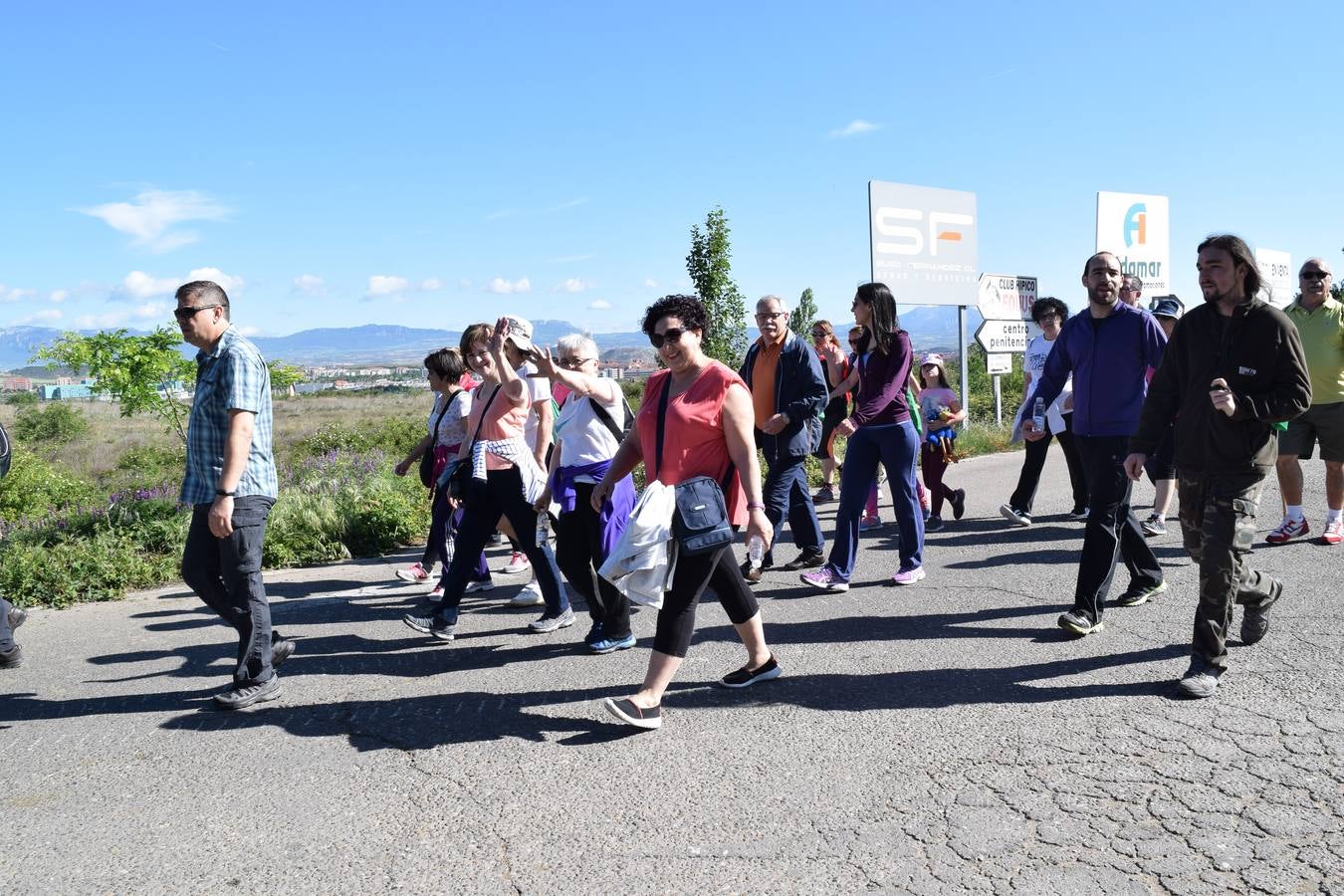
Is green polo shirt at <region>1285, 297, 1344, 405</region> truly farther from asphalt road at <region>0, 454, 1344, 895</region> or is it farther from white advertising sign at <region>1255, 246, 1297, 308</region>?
white advertising sign at <region>1255, 246, 1297, 308</region>

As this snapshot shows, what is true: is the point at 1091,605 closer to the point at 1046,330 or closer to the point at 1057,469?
the point at 1046,330

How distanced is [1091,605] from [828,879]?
2.86 m

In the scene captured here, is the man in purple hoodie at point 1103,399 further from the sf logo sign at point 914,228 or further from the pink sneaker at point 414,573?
the sf logo sign at point 914,228

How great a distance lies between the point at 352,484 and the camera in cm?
948

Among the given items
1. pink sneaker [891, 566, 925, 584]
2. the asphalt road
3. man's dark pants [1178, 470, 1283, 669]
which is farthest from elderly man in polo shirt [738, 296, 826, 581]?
man's dark pants [1178, 470, 1283, 669]

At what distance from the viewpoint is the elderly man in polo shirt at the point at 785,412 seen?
6609mm

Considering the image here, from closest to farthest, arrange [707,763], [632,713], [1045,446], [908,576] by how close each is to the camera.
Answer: [707,763], [632,713], [908,576], [1045,446]

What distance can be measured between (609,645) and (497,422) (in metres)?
1.37

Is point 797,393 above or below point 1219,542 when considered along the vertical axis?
above

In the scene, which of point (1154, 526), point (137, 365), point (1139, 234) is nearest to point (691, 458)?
point (1154, 526)

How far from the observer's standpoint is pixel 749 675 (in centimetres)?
457

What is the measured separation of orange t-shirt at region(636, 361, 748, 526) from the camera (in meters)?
4.16

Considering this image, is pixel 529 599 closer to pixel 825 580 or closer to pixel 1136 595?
pixel 825 580

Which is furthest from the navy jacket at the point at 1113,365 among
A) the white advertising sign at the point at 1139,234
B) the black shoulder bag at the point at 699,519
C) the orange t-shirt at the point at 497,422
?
the white advertising sign at the point at 1139,234
